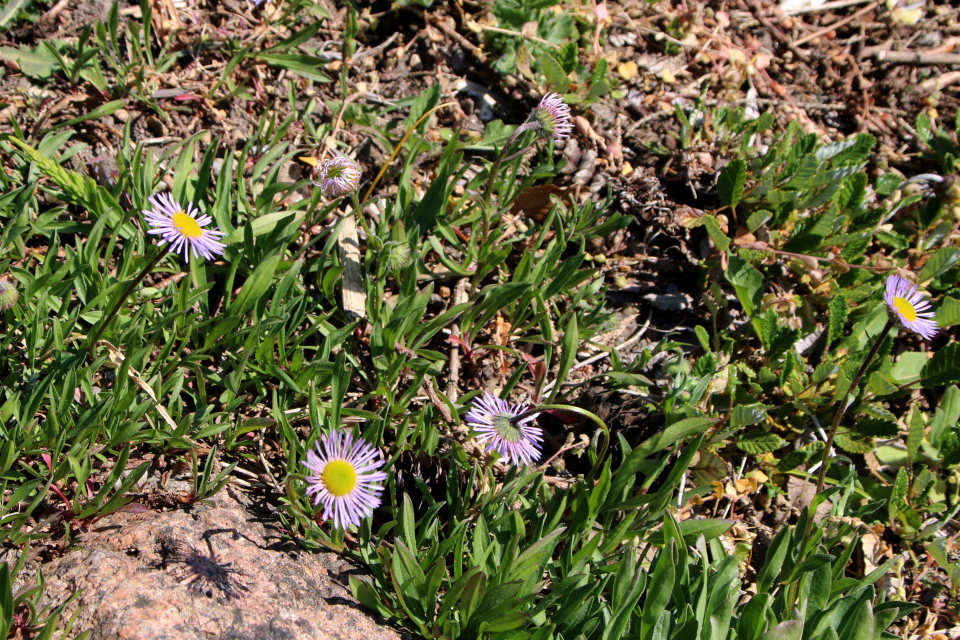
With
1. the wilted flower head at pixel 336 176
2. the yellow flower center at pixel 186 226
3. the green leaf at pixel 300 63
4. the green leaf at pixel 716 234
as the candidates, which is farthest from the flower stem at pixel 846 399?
the green leaf at pixel 300 63

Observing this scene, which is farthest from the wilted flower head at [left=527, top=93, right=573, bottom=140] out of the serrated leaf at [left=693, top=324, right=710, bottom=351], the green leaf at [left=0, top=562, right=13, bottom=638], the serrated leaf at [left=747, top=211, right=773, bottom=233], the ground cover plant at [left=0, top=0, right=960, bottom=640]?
the green leaf at [left=0, top=562, right=13, bottom=638]

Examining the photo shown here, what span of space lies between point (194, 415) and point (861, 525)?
2480 mm

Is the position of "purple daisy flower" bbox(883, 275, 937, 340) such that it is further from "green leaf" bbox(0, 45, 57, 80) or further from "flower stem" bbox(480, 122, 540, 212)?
"green leaf" bbox(0, 45, 57, 80)

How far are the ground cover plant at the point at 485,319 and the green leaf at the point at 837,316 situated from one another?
0.03 meters

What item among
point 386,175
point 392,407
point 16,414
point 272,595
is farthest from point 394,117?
point 272,595

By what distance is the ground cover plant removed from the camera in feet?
6.63

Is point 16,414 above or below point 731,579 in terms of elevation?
above

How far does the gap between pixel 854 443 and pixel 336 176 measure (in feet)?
7.62

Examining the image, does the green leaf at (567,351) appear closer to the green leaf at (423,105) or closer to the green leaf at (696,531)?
the green leaf at (696,531)

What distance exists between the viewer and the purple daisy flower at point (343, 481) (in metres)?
1.83

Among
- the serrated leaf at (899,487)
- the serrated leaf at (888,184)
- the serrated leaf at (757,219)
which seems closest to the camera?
the serrated leaf at (899,487)

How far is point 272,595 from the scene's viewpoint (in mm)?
1849

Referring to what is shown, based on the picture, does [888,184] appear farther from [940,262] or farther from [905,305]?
[905,305]

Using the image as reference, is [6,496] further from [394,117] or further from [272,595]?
[394,117]
